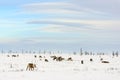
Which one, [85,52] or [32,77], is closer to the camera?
[32,77]

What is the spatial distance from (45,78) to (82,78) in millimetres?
2493

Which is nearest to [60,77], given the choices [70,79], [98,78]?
[70,79]

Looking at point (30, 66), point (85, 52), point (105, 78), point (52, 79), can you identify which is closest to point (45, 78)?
point (52, 79)

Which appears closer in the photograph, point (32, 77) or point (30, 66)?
point (32, 77)

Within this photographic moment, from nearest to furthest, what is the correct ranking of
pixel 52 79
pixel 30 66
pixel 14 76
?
pixel 52 79
pixel 14 76
pixel 30 66

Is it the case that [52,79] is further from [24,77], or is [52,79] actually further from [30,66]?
[30,66]

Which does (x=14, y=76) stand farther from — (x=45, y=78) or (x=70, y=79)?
(x=70, y=79)

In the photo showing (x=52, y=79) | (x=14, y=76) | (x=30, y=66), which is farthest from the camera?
(x=30, y=66)

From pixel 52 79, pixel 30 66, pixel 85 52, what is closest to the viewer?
pixel 52 79

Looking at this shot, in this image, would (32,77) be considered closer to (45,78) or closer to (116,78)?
(45,78)

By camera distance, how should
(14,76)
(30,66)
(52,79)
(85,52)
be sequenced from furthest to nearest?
(85,52) < (30,66) < (14,76) < (52,79)

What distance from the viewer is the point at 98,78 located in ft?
76.1

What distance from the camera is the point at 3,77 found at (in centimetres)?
2339

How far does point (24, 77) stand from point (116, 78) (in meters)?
6.35
